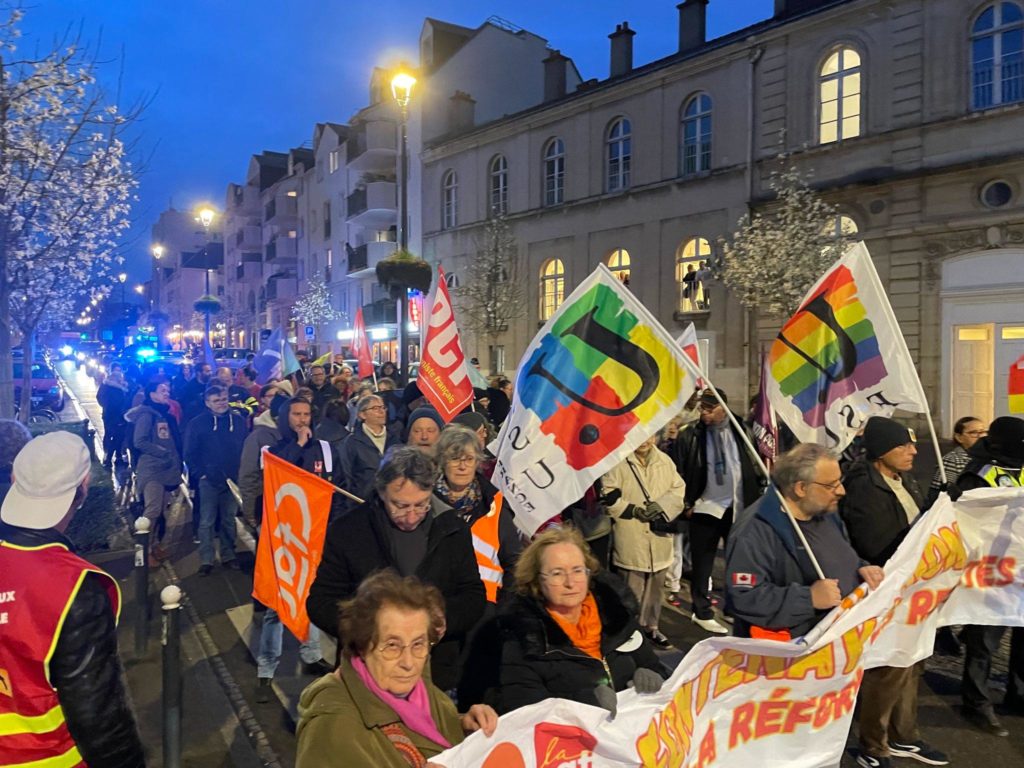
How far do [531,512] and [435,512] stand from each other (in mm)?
648

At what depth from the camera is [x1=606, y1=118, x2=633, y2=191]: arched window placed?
26.2 meters

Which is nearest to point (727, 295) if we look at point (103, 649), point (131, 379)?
point (131, 379)

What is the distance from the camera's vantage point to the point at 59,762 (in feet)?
7.34

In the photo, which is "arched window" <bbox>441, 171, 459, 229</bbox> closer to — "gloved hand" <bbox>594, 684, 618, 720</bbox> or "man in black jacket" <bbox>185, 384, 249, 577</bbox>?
"man in black jacket" <bbox>185, 384, 249, 577</bbox>

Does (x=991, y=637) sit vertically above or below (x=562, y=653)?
below

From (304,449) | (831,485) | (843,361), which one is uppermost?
(843,361)

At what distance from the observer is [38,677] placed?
2188 mm

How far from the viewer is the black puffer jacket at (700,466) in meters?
6.41

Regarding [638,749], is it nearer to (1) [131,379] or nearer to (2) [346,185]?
(1) [131,379]

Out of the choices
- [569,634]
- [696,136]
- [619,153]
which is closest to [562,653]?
[569,634]

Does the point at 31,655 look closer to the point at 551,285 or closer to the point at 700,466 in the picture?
the point at 700,466

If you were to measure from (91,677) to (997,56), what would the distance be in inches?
860

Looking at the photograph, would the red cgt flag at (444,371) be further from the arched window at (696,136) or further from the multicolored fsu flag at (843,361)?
the arched window at (696,136)

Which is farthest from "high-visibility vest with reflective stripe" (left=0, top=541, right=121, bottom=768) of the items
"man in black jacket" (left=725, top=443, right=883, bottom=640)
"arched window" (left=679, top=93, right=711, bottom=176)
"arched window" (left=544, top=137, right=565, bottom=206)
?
"arched window" (left=544, top=137, right=565, bottom=206)
